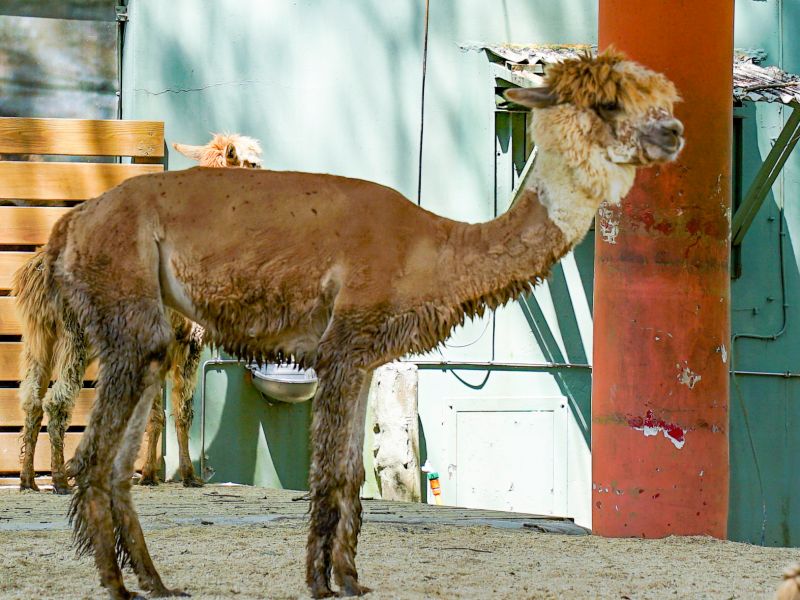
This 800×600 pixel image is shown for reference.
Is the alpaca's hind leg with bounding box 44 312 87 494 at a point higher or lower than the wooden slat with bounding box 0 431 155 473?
higher

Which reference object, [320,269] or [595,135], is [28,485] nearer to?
[320,269]

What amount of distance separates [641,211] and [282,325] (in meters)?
2.98

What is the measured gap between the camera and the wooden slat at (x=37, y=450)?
10.5 metres

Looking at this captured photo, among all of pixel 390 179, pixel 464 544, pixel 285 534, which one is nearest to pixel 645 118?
pixel 464 544

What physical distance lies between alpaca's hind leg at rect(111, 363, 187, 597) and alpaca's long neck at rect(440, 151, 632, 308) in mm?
1423

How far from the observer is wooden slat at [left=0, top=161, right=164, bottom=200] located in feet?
Result: 35.1

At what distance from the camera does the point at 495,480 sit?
11281 millimetres

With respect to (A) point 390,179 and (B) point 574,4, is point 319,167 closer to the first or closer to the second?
(A) point 390,179

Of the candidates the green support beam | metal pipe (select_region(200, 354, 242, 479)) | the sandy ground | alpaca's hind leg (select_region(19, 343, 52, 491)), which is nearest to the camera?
the sandy ground

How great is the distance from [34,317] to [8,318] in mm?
1147

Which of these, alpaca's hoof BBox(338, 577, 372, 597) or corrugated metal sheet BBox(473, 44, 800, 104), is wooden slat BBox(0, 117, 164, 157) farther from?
alpaca's hoof BBox(338, 577, 372, 597)

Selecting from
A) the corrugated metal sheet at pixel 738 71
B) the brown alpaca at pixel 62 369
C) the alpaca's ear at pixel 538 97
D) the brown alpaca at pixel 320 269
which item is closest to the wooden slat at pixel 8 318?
the brown alpaca at pixel 62 369

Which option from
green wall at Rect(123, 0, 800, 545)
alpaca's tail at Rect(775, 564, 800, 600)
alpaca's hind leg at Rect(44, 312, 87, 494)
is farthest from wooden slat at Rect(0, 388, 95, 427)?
alpaca's tail at Rect(775, 564, 800, 600)

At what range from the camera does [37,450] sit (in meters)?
10.5
